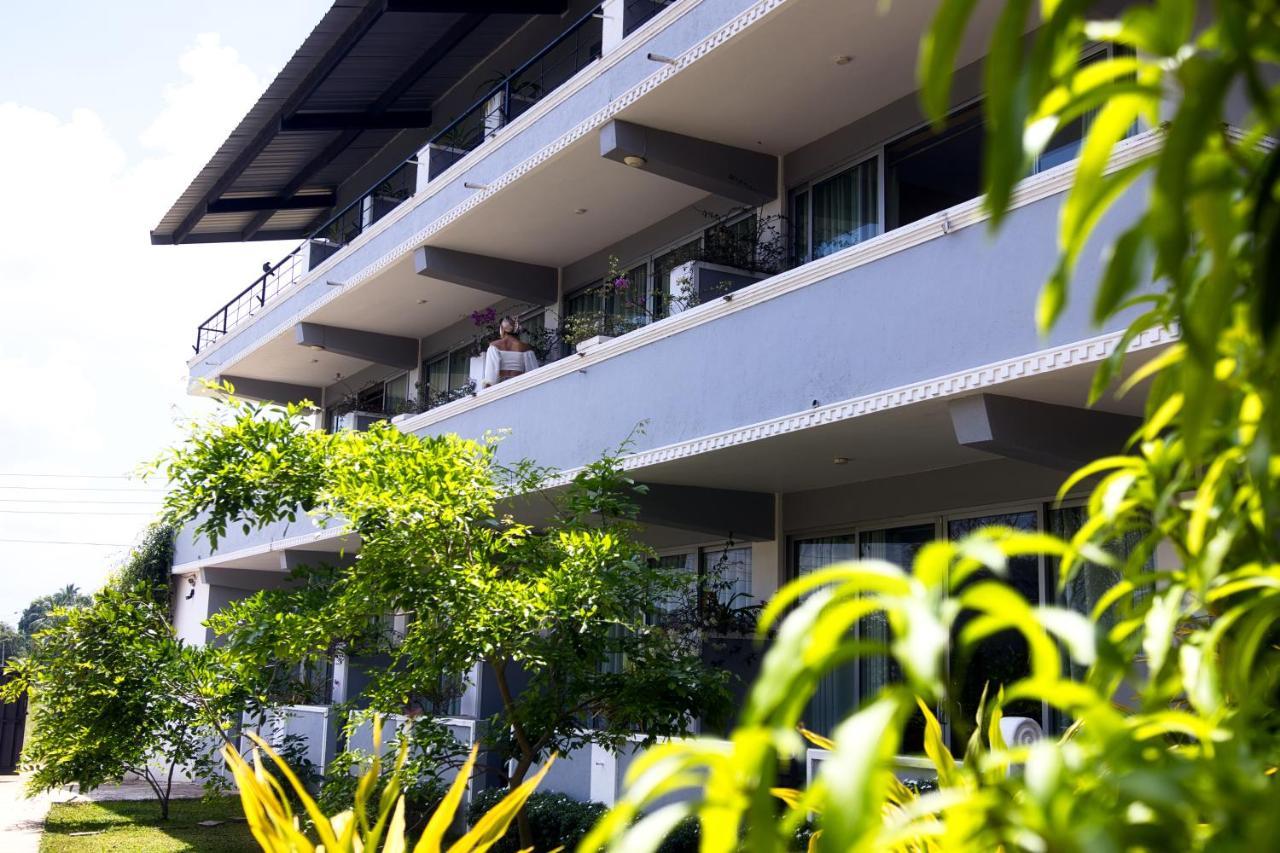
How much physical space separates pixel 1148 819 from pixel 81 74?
101ft

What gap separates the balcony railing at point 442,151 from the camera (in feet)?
51.7

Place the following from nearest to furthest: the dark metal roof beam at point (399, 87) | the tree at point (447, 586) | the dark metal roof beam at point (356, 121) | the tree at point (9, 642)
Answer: the tree at point (447, 586) → the dark metal roof beam at point (399, 87) → the dark metal roof beam at point (356, 121) → the tree at point (9, 642)

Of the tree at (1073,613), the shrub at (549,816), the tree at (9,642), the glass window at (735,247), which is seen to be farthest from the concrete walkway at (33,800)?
the tree at (9,642)

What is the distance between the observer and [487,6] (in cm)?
1747

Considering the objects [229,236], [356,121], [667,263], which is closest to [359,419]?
[356,121]

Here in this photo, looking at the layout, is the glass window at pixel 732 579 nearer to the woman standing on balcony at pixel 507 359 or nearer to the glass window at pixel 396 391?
the woman standing on balcony at pixel 507 359

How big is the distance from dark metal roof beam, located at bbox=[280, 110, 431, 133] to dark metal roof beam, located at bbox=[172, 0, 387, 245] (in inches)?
10.0

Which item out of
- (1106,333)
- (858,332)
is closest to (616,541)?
(858,332)

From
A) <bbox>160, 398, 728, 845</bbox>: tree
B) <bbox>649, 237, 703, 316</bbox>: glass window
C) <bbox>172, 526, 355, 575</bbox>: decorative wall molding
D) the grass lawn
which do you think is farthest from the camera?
<bbox>172, 526, 355, 575</bbox>: decorative wall molding

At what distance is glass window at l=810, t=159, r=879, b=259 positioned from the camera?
1229cm

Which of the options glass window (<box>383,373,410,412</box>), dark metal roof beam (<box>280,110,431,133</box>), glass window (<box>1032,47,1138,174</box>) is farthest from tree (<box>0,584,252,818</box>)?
glass window (<box>1032,47,1138,174</box>)

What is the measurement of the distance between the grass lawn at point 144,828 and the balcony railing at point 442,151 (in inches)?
311

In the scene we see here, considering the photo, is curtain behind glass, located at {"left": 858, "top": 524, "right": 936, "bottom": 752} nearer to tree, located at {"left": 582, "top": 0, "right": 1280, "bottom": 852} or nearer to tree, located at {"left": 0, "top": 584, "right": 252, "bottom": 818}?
tree, located at {"left": 0, "top": 584, "right": 252, "bottom": 818}

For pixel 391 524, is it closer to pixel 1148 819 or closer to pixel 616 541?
pixel 616 541
